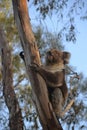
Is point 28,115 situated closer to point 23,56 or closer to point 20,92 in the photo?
point 20,92

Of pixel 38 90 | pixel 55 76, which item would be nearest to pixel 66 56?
pixel 55 76

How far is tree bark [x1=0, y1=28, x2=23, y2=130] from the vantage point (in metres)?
8.30

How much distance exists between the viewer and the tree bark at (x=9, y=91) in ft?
27.2

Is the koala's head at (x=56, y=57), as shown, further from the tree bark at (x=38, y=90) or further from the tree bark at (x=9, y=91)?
the tree bark at (x=9, y=91)

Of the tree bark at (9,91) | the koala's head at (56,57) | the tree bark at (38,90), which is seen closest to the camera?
the tree bark at (38,90)

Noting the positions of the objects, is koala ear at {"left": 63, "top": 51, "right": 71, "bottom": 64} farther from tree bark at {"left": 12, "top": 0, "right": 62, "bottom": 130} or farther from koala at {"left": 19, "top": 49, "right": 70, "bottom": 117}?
tree bark at {"left": 12, "top": 0, "right": 62, "bottom": 130}

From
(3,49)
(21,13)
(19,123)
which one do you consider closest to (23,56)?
(21,13)

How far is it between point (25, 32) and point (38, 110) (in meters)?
1.26

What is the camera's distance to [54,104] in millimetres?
5676

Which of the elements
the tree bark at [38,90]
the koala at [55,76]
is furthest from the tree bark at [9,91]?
the tree bark at [38,90]

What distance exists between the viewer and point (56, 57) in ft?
20.0

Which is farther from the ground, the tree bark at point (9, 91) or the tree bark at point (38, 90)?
the tree bark at point (38, 90)

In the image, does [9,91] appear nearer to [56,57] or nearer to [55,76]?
[56,57]

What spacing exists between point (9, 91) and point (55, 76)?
10.7ft
